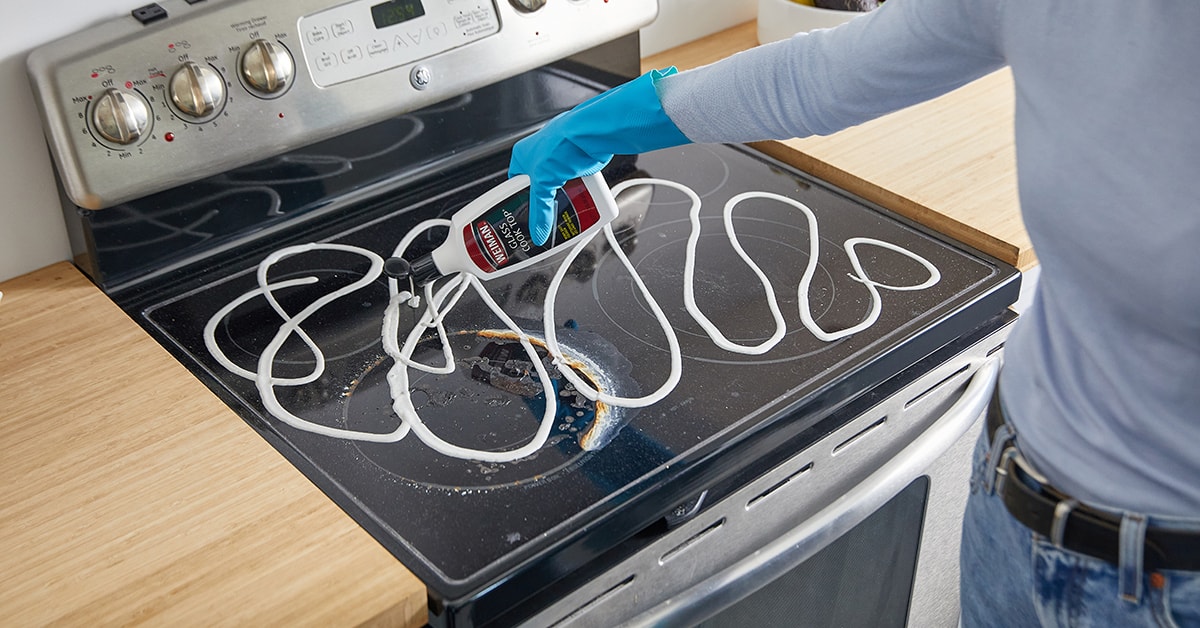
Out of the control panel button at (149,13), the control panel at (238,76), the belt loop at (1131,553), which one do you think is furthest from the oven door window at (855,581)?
the control panel button at (149,13)

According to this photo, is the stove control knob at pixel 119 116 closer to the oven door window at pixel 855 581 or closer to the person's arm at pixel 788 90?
the person's arm at pixel 788 90

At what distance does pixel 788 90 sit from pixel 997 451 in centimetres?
31

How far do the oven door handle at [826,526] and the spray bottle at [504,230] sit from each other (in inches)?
13.4

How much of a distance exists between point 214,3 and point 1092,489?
0.85m

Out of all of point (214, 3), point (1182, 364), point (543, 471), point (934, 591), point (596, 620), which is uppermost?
point (214, 3)

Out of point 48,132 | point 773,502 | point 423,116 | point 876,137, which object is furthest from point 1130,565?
point 48,132

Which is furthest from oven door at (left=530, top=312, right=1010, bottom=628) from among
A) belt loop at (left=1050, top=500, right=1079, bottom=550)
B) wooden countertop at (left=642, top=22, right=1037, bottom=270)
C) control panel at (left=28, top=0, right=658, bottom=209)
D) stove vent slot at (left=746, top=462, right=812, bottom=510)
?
control panel at (left=28, top=0, right=658, bottom=209)

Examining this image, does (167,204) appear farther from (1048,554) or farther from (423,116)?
(1048,554)

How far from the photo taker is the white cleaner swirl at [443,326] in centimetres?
89

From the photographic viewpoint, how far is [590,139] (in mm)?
989

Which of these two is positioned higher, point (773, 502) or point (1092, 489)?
point (1092, 489)

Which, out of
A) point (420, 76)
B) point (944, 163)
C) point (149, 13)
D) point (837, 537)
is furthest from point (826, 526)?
point (149, 13)

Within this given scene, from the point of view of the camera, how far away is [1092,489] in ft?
2.40

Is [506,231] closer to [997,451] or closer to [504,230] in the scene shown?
[504,230]
